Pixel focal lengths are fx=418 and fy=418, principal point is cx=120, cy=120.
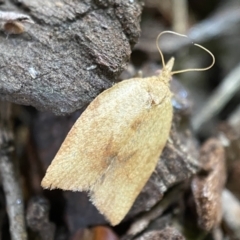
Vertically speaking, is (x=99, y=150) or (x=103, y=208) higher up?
(x=99, y=150)

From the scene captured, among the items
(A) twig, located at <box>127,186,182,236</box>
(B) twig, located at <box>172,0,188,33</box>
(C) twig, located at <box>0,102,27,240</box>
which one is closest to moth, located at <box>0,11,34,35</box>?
(C) twig, located at <box>0,102,27,240</box>

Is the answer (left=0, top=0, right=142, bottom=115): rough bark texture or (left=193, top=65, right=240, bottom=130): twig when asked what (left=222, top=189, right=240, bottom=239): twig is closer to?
(left=193, top=65, right=240, bottom=130): twig

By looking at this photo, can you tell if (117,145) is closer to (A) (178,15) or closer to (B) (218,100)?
(B) (218,100)

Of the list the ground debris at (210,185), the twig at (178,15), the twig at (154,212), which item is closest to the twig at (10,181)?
the twig at (154,212)

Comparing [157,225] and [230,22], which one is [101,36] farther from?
[230,22]

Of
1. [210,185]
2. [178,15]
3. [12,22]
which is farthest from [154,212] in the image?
[178,15]

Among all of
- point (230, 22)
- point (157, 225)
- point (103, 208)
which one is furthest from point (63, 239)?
point (230, 22)

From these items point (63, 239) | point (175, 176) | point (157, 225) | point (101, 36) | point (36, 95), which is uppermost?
point (101, 36)

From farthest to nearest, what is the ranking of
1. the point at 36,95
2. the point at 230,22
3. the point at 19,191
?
1. the point at 230,22
2. the point at 19,191
3. the point at 36,95

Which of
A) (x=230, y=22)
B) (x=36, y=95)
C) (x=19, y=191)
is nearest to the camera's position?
(x=36, y=95)
